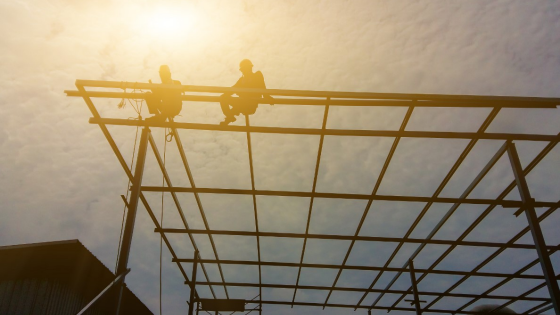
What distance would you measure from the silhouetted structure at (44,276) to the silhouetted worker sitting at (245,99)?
18.9 feet

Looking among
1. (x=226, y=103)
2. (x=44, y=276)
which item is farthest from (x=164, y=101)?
(x=44, y=276)

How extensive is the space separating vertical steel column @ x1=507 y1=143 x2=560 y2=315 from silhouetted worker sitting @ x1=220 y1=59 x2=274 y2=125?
5.77m

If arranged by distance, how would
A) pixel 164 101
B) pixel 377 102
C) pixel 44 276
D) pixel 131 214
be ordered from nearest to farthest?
pixel 131 214
pixel 164 101
pixel 377 102
pixel 44 276

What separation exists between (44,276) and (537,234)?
12525 mm

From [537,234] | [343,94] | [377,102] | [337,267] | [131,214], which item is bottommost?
[537,234]

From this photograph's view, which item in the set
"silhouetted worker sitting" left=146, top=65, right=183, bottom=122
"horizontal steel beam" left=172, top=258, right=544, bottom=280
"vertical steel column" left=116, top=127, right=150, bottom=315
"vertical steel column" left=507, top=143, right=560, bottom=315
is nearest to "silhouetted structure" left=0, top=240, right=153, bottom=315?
"vertical steel column" left=116, top=127, right=150, bottom=315

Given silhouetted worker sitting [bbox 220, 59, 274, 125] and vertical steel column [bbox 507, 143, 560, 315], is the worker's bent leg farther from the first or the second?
vertical steel column [bbox 507, 143, 560, 315]

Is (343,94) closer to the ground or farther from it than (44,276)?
farther from it

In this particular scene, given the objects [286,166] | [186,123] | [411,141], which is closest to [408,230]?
[411,141]

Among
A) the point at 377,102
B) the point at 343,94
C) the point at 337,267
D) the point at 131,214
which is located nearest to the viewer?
the point at 131,214

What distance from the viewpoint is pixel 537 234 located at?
28.2 feet

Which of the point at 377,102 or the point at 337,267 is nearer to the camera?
the point at 377,102

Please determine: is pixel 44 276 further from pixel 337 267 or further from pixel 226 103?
pixel 337 267

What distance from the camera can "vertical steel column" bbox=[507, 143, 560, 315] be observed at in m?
7.95
